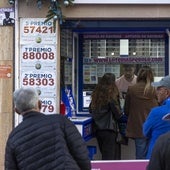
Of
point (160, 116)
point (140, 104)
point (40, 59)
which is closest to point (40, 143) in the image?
point (160, 116)

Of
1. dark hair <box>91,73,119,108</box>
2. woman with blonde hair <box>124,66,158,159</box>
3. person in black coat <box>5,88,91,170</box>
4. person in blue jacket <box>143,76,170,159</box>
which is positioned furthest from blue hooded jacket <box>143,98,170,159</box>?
dark hair <box>91,73,119,108</box>

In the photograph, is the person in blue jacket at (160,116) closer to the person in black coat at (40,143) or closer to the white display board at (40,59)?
the person in black coat at (40,143)

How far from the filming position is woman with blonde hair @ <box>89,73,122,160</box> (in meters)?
7.48

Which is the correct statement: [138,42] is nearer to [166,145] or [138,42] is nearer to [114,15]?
[114,15]

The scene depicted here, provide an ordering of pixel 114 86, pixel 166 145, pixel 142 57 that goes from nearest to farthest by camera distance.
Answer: pixel 166 145 < pixel 114 86 < pixel 142 57

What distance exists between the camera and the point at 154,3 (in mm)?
6965

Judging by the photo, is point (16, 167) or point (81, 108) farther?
point (81, 108)

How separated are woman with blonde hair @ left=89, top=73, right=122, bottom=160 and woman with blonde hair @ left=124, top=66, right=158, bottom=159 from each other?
0.69 ft

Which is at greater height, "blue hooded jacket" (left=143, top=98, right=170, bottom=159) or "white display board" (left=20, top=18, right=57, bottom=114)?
"white display board" (left=20, top=18, right=57, bottom=114)

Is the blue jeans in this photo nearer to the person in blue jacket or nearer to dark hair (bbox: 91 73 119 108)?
dark hair (bbox: 91 73 119 108)

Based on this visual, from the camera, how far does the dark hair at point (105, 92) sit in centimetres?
747

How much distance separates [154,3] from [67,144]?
3.68 m

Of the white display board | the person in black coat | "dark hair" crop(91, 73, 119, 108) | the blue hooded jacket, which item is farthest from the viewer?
"dark hair" crop(91, 73, 119, 108)

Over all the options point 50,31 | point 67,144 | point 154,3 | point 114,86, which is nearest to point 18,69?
point 50,31
